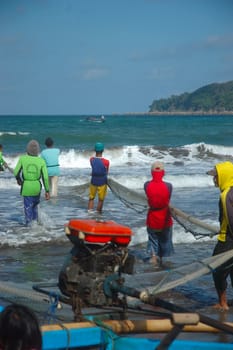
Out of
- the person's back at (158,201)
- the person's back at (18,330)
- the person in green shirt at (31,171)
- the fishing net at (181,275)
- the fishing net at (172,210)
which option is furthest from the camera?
the person in green shirt at (31,171)

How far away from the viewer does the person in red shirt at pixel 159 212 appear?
28.1 ft

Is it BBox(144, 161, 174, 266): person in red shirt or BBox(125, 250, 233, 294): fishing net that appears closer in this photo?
BBox(125, 250, 233, 294): fishing net

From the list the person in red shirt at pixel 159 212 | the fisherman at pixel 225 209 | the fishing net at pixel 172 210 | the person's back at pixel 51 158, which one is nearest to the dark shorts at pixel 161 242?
the person in red shirt at pixel 159 212

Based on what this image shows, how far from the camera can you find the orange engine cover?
4.75 metres

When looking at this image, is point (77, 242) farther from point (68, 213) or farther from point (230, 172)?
point (68, 213)

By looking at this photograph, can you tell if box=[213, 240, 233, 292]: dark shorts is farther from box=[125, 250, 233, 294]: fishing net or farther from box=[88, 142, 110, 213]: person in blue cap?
box=[88, 142, 110, 213]: person in blue cap

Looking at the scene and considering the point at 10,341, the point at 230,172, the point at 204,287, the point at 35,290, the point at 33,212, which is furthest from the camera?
the point at 33,212

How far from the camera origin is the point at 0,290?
5.64m

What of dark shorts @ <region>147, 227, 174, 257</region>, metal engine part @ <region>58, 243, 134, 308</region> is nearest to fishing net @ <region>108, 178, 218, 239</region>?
dark shorts @ <region>147, 227, 174, 257</region>

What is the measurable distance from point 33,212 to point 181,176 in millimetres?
11312

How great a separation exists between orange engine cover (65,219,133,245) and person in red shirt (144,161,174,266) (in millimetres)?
3644

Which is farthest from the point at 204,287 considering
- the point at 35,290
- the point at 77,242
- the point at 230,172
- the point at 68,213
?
the point at 68,213

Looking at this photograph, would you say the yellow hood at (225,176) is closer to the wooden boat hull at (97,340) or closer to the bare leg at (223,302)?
the bare leg at (223,302)

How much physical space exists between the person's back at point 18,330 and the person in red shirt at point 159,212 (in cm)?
563
